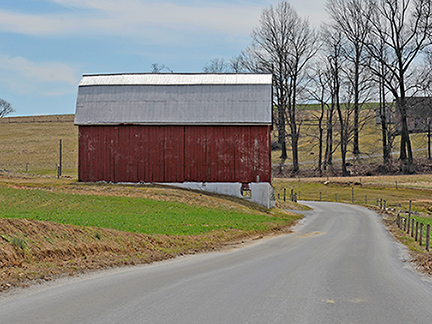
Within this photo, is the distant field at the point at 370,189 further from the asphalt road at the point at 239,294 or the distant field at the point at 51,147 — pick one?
the asphalt road at the point at 239,294

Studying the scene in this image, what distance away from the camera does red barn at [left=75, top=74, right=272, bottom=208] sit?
3309cm

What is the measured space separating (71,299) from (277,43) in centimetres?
6371

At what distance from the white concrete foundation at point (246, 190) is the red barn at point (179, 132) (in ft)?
0.80

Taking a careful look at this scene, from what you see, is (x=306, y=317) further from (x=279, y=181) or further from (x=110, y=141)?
(x=279, y=181)

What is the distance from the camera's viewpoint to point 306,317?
22.2ft

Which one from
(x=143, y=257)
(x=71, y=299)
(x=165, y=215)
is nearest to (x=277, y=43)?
(x=165, y=215)

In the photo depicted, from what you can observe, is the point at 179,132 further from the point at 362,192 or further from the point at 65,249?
the point at 362,192

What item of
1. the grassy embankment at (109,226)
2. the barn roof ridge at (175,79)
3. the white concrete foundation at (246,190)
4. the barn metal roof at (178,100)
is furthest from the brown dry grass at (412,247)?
the barn roof ridge at (175,79)

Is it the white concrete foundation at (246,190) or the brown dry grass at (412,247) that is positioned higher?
the white concrete foundation at (246,190)

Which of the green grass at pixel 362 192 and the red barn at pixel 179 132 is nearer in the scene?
the red barn at pixel 179 132

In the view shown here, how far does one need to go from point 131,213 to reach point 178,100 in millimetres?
14526

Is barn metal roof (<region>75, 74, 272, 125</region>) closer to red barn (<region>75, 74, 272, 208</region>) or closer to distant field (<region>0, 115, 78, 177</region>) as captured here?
red barn (<region>75, 74, 272, 208</region>)

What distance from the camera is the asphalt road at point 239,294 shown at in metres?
6.70

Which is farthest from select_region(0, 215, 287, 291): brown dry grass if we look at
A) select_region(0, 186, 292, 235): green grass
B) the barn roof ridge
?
the barn roof ridge
